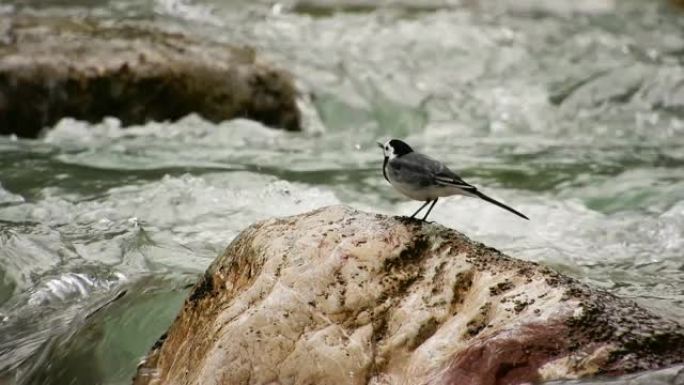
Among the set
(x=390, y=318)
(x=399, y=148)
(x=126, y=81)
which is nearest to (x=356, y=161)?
(x=126, y=81)

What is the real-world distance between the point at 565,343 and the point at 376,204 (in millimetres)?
3638

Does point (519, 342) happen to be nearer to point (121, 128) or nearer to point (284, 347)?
point (284, 347)

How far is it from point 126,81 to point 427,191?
4995 millimetres

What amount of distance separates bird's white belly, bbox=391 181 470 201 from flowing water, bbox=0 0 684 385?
0.82 m

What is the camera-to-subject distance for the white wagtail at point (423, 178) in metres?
4.01

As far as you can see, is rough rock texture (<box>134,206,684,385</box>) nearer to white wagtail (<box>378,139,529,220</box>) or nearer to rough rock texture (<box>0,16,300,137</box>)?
white wagtail (<box>378,139,529,220</box>)

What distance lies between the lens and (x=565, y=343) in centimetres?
330

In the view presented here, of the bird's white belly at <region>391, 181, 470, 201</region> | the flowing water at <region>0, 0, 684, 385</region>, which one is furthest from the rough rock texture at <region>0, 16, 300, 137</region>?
the bird's white belly at <region>391, 181, 470, 201</region>

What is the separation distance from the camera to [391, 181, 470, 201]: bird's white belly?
404 centimetres

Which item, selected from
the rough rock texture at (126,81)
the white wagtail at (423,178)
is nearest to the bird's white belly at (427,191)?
the white wagtail at (423,178)

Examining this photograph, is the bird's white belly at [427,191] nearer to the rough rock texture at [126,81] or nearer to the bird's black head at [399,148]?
the bird's black head at [399,148]

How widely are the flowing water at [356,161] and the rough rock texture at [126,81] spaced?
5.9 inches

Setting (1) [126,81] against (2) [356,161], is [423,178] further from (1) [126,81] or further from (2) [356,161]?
(1) [126,81]

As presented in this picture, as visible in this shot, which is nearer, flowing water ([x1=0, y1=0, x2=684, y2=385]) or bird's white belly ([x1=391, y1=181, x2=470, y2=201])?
bird's white belly ([x1=391, y1=181, x2=470, y2=201])
